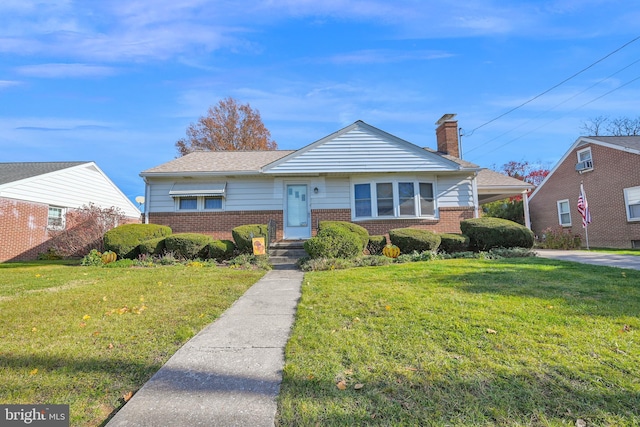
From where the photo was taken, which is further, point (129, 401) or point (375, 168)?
point (375, 168)

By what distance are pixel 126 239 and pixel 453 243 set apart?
10235 mm

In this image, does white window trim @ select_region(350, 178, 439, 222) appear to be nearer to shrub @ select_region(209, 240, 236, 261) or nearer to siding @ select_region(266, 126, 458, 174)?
siding @ select_region(266, 126, 458, 174)

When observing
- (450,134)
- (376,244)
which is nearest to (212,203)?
(376,244)

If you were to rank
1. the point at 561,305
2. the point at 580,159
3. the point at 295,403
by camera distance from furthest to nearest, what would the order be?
the point at 580,159 → the point at 561,305 → the point at 295,403

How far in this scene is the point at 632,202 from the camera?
14.7m

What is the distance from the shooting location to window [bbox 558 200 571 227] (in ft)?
59.2

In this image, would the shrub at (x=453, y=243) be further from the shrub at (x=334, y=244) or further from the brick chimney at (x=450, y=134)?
the brick chimney at (x=450, y=134)

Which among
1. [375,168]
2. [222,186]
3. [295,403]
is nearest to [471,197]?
[375,168]

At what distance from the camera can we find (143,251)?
9.61 m

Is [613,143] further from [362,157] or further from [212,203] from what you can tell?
[212,203]

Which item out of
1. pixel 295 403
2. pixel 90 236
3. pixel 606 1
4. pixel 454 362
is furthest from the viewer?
pixel 90 236

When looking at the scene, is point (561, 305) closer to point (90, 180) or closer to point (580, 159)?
point (580, 159)

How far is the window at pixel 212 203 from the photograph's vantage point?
39.4 ft

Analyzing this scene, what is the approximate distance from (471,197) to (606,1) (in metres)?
6.85
